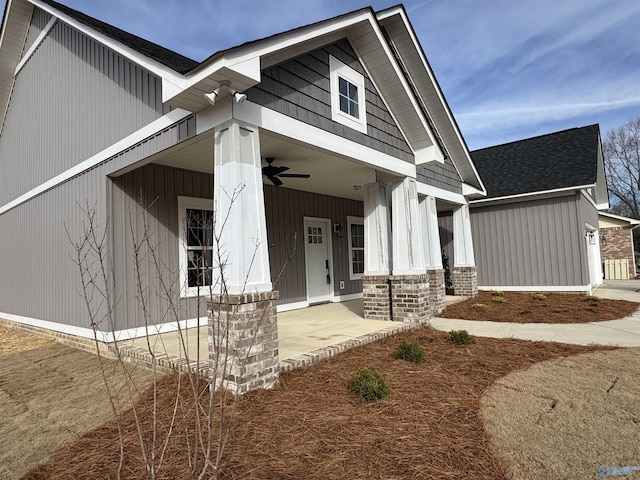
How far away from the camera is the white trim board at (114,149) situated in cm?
471

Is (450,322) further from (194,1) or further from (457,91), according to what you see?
(457,91)

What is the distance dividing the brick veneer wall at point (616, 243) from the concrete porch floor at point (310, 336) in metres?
18.5

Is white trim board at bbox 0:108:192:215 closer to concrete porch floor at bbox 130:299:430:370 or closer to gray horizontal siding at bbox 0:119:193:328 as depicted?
gray horizontal siding at bbox 0:119:193:328

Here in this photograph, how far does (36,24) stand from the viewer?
788 centimetres

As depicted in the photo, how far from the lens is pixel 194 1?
8383 millimetres

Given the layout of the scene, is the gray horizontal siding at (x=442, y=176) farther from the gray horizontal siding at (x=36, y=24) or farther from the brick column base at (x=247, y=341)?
the gray horizontal siding at (x=36, y=24)

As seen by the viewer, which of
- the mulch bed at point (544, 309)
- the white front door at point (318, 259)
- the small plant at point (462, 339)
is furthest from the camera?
the white front door at point (318, 259)

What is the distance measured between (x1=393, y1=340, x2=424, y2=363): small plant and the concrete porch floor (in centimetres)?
65

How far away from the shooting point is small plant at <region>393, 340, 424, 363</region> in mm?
4695

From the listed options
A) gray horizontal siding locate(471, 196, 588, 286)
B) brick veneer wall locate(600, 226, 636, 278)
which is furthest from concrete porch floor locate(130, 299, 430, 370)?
brick veneer wall locate(600, 226, 636, 278)

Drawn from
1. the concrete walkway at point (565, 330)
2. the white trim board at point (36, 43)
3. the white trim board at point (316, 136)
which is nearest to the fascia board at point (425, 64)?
the white trim board at point (316, 136)

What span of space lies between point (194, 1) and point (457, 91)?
Answer: 1314cm

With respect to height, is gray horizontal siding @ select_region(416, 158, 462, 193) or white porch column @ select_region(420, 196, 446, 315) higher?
Answer: gray horizontal siding @ select_region(416, 158, 462, 193)

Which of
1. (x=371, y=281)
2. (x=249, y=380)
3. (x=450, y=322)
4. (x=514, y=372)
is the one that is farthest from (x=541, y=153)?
(x=249, y=380)
